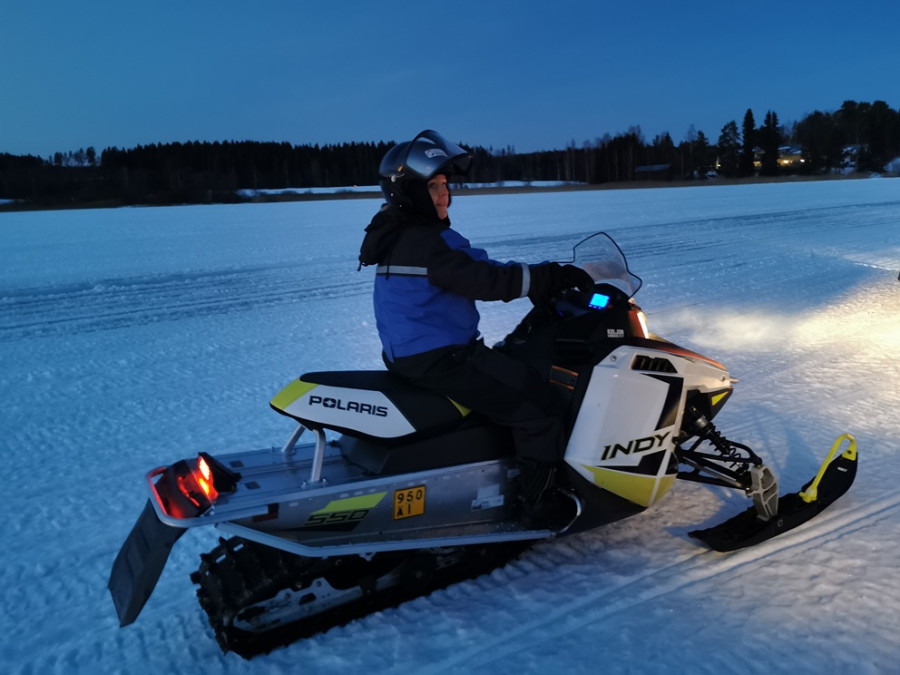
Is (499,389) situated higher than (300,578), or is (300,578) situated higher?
(499,389)

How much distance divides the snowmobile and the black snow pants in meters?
0.09

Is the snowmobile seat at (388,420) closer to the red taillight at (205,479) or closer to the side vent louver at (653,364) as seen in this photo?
the red taillight at (205,479)

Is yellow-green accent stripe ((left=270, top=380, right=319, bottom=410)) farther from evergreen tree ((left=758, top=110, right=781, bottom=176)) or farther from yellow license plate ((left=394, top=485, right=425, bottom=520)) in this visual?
evergreen tree ((left=758, top=110, right=781, bottom=176))

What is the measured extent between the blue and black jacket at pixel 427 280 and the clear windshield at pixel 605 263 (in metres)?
0.51

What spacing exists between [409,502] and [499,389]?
1.99ft

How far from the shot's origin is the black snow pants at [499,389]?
3.08 metres

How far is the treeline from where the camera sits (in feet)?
249

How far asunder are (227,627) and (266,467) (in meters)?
0.66

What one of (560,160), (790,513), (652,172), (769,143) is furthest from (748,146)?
(790,513)

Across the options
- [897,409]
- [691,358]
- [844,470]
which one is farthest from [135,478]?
[897,409]

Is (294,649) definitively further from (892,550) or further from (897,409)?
(897,409)

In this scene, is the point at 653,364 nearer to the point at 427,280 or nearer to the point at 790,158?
the point at 427,280

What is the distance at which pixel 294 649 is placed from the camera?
2.94 metres

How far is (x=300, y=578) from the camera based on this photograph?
2.95 meters
